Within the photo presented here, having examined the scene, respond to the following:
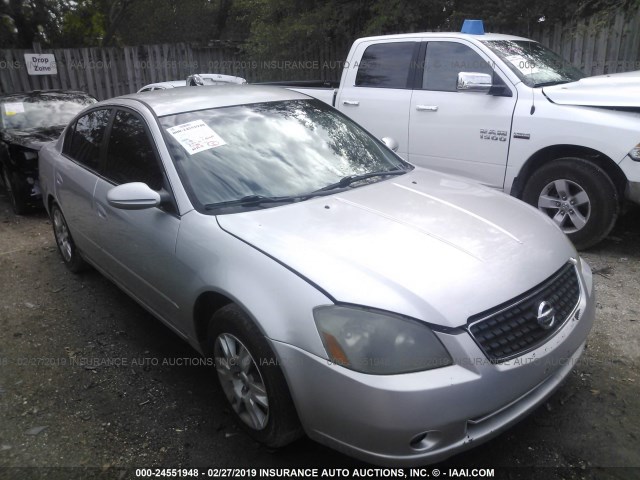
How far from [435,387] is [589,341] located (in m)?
1.95

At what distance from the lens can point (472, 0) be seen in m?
9.40

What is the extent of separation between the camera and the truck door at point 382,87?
5820mm

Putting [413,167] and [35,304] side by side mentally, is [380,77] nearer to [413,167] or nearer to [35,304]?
[413,167]

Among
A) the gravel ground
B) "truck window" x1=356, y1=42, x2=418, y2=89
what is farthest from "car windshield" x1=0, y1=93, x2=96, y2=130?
"truck window" x1=356, y1=42, x2=418, y2=89

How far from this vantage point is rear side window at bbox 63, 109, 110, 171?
13.1 feet

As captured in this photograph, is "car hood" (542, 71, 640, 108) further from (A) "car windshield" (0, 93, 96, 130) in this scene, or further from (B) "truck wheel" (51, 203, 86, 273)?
(A) "car windshield" (0, 93, 96, 130)

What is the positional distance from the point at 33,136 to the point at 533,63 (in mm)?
6252

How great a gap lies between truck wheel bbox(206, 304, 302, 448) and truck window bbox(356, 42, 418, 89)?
13.6 feet

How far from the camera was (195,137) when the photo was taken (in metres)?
3.17

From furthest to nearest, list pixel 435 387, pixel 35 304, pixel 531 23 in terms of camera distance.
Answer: pixel 531 23
pixel 35 304
pixel 435 387

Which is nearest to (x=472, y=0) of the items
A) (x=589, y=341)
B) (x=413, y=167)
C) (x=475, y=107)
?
(x=475, y=107)

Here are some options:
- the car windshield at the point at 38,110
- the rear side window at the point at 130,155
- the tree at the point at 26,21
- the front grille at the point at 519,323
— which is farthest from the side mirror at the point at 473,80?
the tree at the point at 26,21

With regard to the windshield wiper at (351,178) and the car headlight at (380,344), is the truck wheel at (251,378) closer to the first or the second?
the car headlight at (380,344)

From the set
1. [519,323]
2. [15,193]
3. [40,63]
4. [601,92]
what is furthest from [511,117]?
[40,63]
